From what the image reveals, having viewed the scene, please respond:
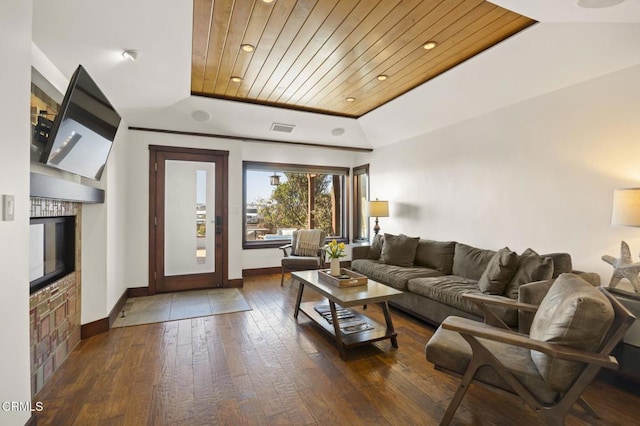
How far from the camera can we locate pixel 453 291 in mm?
3072

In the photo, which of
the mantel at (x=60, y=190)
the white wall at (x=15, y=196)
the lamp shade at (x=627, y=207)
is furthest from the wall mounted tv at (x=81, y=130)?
the lamp shade at (x=627, y=207)

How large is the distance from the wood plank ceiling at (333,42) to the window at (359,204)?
2509mm

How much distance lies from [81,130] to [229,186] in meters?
2.72

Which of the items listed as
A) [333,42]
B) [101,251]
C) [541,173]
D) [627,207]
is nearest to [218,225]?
[101,251]

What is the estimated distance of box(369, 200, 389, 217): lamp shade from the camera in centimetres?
530

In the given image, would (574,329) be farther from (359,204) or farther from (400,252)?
(359,204)

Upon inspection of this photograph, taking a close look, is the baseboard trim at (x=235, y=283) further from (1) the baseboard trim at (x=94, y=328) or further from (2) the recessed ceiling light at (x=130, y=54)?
(2) the recessed ceiling light at (x=130, y=54)

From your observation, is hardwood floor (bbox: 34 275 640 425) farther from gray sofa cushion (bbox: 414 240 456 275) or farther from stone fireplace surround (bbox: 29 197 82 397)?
gray sofa cushion (bbox: 414 240 456 275)

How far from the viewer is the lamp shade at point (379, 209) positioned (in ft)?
17.4

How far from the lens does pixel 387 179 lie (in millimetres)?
5664

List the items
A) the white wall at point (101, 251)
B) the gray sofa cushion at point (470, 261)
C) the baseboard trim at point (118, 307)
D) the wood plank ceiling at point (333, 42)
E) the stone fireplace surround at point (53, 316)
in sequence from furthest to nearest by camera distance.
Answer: the gray sofa cushion at point (470, 261)
the baseboard trim at point (118, 307)
the white wall at point (101, 251)
the wood plank ceiling at point (333, 42)
the stone fireplace surround at point (53, 316)

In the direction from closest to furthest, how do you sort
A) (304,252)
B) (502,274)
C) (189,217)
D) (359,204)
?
(502,274), (189,217), (304,252), (359,204)

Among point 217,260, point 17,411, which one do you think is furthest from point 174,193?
point 17,411

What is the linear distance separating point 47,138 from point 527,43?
155 inches
